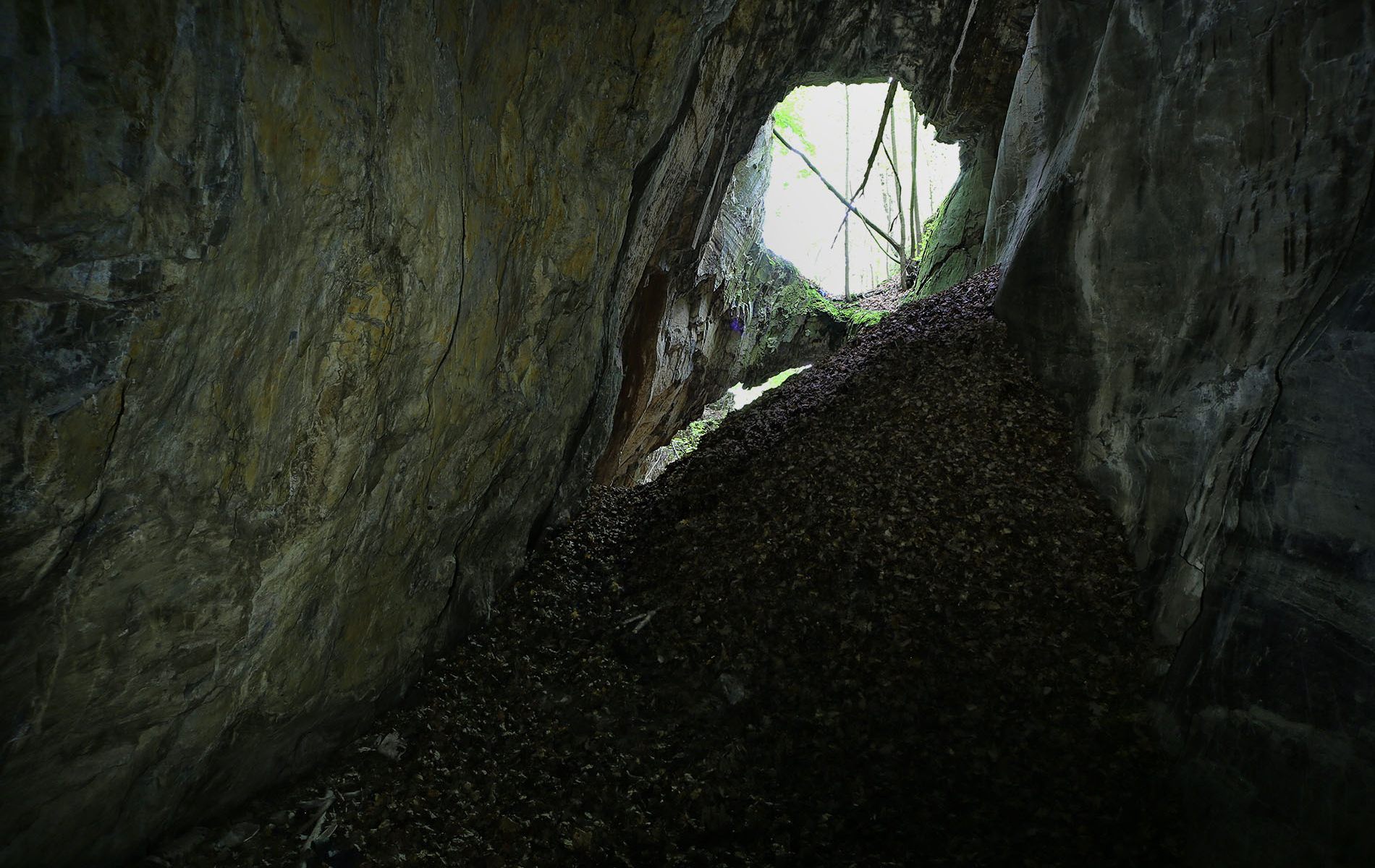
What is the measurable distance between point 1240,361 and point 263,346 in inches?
241

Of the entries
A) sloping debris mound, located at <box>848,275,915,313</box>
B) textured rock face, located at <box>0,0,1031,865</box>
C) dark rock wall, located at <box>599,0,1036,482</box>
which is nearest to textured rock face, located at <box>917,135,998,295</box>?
dark rock wall, located at <box>599,0,1036,482</box>

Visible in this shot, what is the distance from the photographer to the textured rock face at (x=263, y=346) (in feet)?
8.09

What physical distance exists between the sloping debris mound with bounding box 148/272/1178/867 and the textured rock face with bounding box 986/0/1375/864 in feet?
1.62

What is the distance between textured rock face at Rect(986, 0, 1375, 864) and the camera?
352 cm

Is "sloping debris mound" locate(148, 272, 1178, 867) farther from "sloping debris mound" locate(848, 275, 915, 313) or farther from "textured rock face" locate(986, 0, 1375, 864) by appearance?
"sloping debris mound" locate(848, 275, 915, 313)

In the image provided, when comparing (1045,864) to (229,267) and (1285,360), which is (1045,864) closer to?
(1285,360)

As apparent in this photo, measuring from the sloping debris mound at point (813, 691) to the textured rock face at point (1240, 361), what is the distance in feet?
1.62

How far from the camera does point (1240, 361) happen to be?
4711 mm

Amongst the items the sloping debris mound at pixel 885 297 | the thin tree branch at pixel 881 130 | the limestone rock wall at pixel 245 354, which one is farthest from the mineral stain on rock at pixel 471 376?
the sloping debris mound at pixel 885 297

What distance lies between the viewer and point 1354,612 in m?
3.41

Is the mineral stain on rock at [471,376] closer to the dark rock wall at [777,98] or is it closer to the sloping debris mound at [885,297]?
the dark rock wall at [777,98]

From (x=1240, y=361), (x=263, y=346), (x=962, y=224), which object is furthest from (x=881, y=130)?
(x=263, y=346)

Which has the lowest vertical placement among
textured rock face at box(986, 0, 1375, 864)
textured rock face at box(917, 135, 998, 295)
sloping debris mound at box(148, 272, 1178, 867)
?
sloping debris mound at box(148, 272, 1178, 867)

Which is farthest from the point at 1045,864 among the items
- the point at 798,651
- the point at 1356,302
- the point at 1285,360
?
the point at 1356,302
